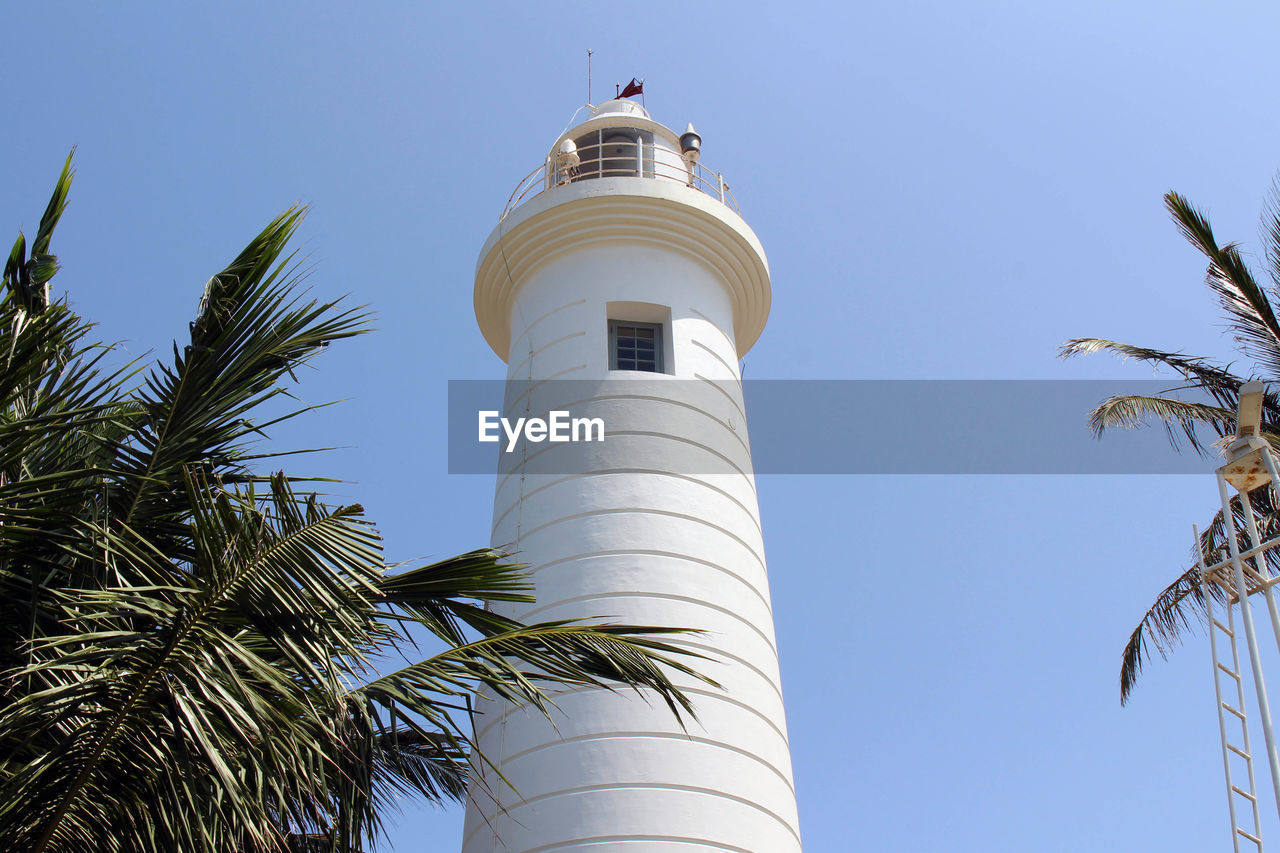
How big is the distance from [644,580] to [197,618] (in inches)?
253

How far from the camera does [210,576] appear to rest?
226 inches

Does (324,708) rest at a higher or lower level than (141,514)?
lower

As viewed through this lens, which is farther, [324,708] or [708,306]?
[708,306]

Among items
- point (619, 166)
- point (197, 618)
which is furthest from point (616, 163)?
point (197, 618)

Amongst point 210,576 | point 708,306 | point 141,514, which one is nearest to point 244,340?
point 141,514

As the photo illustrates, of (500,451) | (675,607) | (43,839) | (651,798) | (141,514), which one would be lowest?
(43,839)

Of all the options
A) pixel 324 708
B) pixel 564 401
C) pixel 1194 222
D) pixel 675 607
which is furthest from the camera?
pixel 1194 222

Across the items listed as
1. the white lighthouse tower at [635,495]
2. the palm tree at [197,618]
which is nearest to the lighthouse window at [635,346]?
the white lighthouse tower at [635,495]

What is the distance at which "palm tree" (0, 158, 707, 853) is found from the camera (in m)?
5.72

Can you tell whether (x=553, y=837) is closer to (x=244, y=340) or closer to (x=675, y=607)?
(x=675, y=607)

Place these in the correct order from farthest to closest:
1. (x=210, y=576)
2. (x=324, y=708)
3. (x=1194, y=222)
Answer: (x=1194, y=222), (x=324, y=708), (x=210, y=576)

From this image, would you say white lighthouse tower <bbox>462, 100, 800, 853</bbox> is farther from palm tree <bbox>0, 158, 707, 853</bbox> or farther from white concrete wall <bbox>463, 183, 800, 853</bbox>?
palm tree <bbox>0, 158, 707, 853</bbox>

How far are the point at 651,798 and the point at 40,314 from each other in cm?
626

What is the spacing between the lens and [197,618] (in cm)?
573
